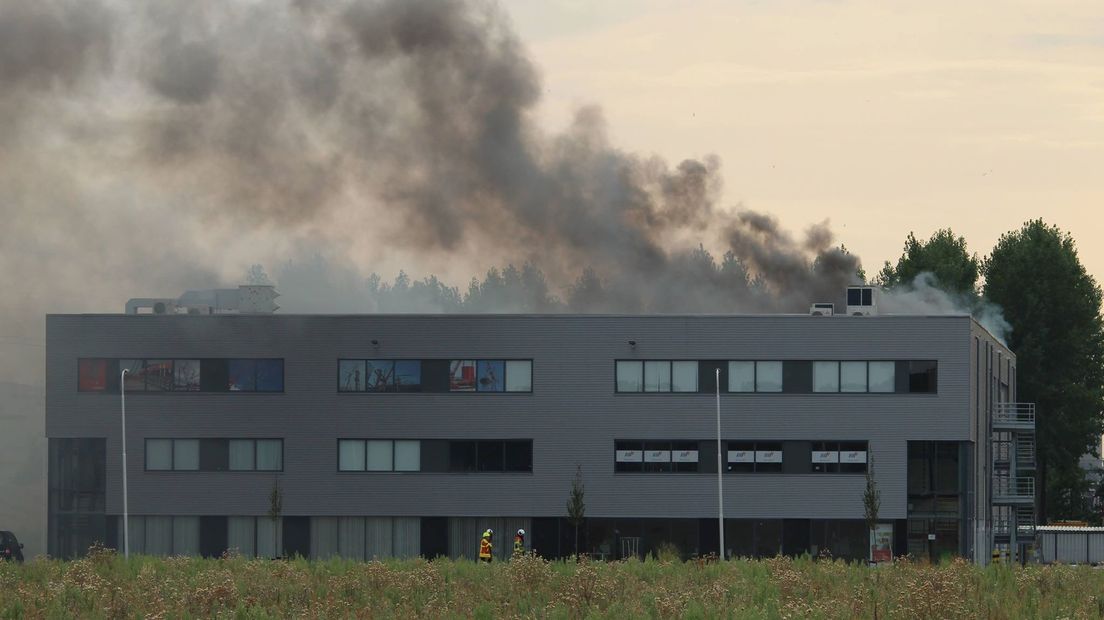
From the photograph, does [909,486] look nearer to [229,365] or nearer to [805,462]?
[805,462]

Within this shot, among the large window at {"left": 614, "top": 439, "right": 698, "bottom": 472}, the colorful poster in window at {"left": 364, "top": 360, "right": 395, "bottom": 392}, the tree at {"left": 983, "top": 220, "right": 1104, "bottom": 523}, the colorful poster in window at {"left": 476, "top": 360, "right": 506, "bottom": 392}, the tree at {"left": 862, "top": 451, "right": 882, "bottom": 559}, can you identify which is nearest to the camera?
the tree at {"left": 862, "top": 451, "right": 882, "bottom": 559}

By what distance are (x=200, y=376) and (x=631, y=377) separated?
2049cm

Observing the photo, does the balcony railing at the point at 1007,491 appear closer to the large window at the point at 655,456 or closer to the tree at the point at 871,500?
the tree at the point at 871,500

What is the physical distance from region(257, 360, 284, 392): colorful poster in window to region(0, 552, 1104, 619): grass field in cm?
3687

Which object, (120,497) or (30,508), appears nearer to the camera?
(120,497)

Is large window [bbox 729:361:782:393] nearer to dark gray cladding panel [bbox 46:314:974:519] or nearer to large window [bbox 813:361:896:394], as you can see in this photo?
dark gray cladding panel [bbox 46:314:974:519]

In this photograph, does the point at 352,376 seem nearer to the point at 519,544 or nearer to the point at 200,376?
the point at 200,376

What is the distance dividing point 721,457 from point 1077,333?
5417 cm

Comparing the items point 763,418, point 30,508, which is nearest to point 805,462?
point 763,418

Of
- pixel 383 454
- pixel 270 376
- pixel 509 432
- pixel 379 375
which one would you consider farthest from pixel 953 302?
pixel 270 376

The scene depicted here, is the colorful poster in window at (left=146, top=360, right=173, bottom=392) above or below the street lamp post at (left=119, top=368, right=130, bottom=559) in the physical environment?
above

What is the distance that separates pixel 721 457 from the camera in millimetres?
87125

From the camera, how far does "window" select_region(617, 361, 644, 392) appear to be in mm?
88000

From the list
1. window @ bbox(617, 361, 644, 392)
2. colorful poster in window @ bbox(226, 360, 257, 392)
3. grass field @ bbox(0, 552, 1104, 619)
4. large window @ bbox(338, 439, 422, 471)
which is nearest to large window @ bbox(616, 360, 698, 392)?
window @ bbox(617, 361, 644, 392)
